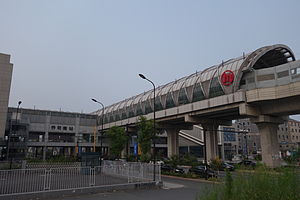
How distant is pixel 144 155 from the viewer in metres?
39.5

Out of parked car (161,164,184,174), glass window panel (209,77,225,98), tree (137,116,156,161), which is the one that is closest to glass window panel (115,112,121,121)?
tree (137,116,156,161)

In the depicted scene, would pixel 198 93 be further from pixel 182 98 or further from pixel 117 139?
pixel 117 139

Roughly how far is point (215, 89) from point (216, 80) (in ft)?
5.07

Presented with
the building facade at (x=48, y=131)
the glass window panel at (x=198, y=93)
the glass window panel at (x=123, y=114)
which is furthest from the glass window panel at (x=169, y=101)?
the building facade at (x=48, y=131)

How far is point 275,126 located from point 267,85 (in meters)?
8.01

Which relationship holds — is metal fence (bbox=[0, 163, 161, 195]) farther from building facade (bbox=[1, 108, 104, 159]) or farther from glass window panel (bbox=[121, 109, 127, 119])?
building facade (bbox=[1, 108, 104, 159])

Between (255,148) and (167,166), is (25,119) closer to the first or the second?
(167,166)

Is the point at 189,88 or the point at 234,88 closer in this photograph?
the point at 234,88

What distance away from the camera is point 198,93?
4309 cm

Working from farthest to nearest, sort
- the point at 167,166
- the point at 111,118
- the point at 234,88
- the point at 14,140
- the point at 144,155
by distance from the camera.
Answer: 1. the point at 111,118
2. the point at 14,140
3. the point at 144,155
4. the point at 234,88
5. the point at 167,166

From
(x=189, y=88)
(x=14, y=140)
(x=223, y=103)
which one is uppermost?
(x=189, y=88)

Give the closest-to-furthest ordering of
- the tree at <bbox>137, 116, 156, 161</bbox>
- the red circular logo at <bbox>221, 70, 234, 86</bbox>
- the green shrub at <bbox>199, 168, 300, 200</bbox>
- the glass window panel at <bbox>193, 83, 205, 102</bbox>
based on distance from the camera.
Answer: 1. the green shrub at <bbox>199, 168, 300, 200</bbox>
2. the tree at <bbox>137, 116, 156, 161</bbox>
3. the red circular logo at <bbox>221, 70, 234, 86</bbox>
4. the glass window panel at <bbox>193, 83, 205, 102</bbox>

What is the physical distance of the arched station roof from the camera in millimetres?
36500

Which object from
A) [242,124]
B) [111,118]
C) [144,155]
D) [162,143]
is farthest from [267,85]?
[242,124]
